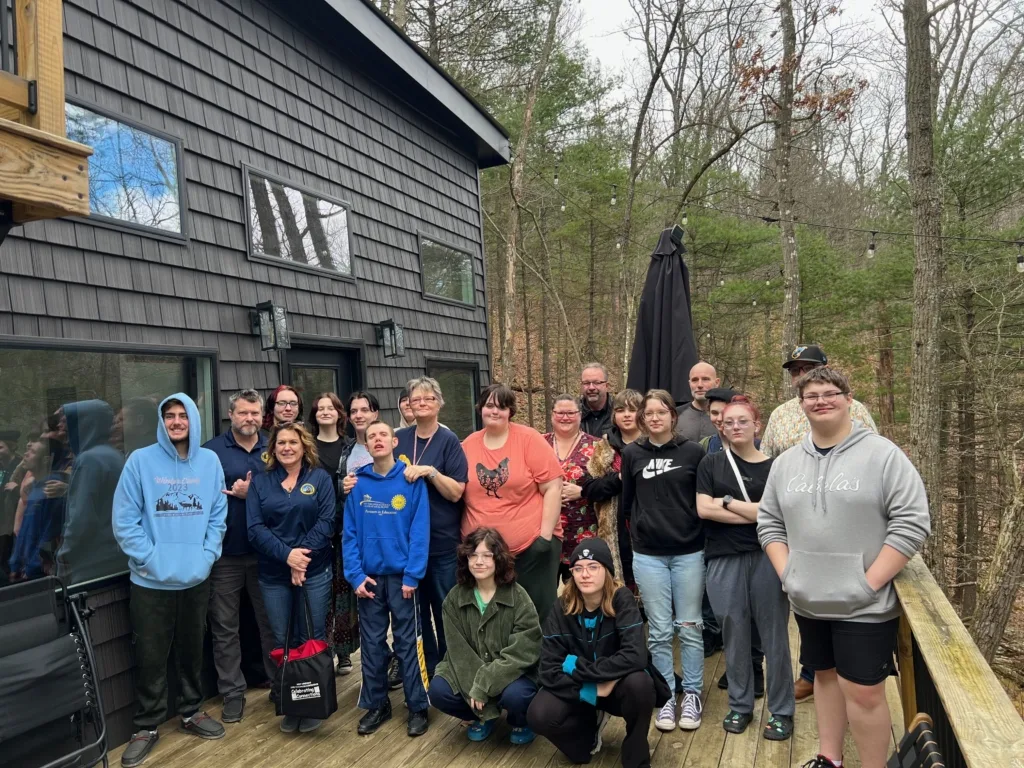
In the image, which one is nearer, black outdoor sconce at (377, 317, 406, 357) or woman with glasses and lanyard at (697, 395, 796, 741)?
woman with glasses and lanyard at (697, 395, 796, 741)

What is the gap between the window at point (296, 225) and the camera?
4688 millimetres

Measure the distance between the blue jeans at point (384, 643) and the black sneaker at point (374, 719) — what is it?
3 cm

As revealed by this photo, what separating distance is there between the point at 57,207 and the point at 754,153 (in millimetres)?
17935

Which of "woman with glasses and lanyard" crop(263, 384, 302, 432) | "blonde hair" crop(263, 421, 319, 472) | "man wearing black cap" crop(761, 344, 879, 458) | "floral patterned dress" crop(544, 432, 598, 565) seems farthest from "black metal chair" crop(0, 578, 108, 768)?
"man wearing black cap" crop(761, 344, 879, 458)

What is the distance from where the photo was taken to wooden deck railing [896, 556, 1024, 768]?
1.37m

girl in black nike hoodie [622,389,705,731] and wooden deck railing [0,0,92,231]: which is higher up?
wooden deck railing [0,0,92,231]

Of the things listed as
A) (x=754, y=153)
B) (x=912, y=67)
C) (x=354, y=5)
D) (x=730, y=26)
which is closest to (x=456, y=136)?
(x=354, y=5)

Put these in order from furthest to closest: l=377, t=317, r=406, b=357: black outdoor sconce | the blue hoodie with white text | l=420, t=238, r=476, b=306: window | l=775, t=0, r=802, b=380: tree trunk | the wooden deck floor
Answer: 1. l=775, t=0, r=802, b=380: tree trunk
2. l=420, t=238, r=476, b=306: window
3. l=377, t=317, r=406, b=357: black outdoor sconce
4. the blue hoodie with white text
5. the wooden deck floor

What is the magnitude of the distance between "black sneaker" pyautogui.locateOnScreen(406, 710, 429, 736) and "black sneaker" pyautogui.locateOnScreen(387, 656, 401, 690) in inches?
19.7

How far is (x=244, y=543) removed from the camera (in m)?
3.65

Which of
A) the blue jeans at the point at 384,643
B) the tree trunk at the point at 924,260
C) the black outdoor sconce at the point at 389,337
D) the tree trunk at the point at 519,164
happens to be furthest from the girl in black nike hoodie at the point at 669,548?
the tree trunk at the point at 519,164

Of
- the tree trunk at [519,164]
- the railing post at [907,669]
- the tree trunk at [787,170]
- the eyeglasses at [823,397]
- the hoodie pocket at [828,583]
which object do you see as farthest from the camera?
the tree trunk at [519,164]

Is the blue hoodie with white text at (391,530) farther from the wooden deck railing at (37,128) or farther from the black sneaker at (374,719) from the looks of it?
the wooden deck railing at (37,128)

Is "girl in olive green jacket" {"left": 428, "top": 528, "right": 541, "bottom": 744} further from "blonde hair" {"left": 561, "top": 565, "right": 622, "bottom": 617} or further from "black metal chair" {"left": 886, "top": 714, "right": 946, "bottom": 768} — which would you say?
"black metal chair" {"left": 886, "top": 714, "right": 946, "bottom": 768}
